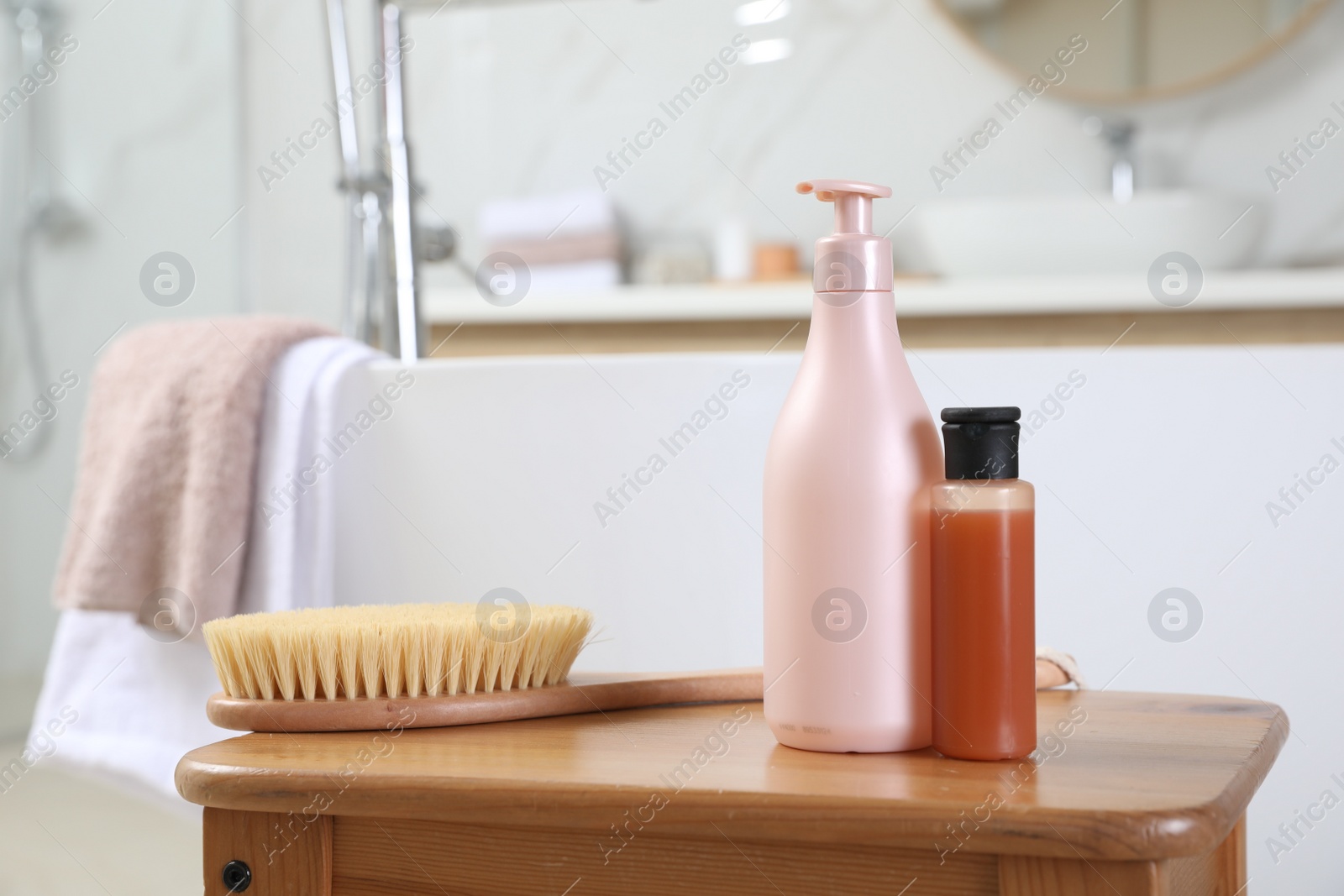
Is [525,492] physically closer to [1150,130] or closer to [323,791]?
[323,791]

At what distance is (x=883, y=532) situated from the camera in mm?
450

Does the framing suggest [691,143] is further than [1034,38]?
Yes

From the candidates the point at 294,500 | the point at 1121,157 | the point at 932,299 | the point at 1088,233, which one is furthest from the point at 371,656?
the point at 1121,157

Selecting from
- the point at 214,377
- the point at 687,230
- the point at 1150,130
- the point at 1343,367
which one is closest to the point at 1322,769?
the point at 1343,367

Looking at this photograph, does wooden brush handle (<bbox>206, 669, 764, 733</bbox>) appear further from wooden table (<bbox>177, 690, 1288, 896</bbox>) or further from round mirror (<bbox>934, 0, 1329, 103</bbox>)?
round mirror (<bbox>934, 0, 1329, 103</bbox>)

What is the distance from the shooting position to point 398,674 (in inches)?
20.6

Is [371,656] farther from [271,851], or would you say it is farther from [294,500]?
[294,500]

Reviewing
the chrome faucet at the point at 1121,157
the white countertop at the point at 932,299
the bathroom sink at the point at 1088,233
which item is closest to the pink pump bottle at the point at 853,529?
the white countertop at the point at 932,299

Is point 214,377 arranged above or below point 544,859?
above

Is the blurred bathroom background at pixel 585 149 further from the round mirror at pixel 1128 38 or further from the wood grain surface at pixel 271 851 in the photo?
the wood grain surface at pixel 271 851

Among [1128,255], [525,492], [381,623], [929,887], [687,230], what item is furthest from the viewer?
[687,230]

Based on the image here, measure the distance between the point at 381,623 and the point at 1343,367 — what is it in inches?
33.1

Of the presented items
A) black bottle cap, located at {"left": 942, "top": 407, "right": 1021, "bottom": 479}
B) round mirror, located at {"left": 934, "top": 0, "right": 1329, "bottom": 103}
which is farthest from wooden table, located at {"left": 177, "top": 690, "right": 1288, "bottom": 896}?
round mirror, located at {"left": 934, "top": 0, "right": 1329, "bottom": 103}

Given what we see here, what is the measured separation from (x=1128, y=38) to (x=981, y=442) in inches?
66.9
